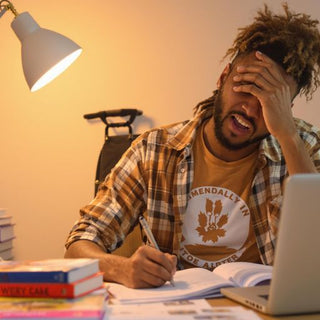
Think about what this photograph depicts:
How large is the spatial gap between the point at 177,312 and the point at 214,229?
29.6 inches

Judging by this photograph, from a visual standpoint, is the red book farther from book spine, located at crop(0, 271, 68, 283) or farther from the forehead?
the forehead

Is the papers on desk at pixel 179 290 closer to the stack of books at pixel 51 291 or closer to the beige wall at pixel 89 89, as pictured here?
the stack of books at pixel 51 291

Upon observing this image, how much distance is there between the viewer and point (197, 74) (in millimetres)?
2707

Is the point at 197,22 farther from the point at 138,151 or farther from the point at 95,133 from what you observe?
the point at 138,151

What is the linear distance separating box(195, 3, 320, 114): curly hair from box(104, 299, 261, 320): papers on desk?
975mm

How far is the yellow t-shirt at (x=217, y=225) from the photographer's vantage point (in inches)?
57.4

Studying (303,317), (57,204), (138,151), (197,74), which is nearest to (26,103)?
(57,204)

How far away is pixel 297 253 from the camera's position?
0.70 meters

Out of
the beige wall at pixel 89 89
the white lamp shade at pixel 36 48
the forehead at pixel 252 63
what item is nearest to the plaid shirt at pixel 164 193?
the forehead at pixel 252 63

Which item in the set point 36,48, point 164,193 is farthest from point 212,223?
point 36,48

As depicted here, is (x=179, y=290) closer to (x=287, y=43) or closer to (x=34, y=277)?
(x=34, y=277)

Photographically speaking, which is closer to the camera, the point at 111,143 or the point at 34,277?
the point at 34,277

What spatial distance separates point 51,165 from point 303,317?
2.23 m

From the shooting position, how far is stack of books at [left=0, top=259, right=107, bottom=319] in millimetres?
674
